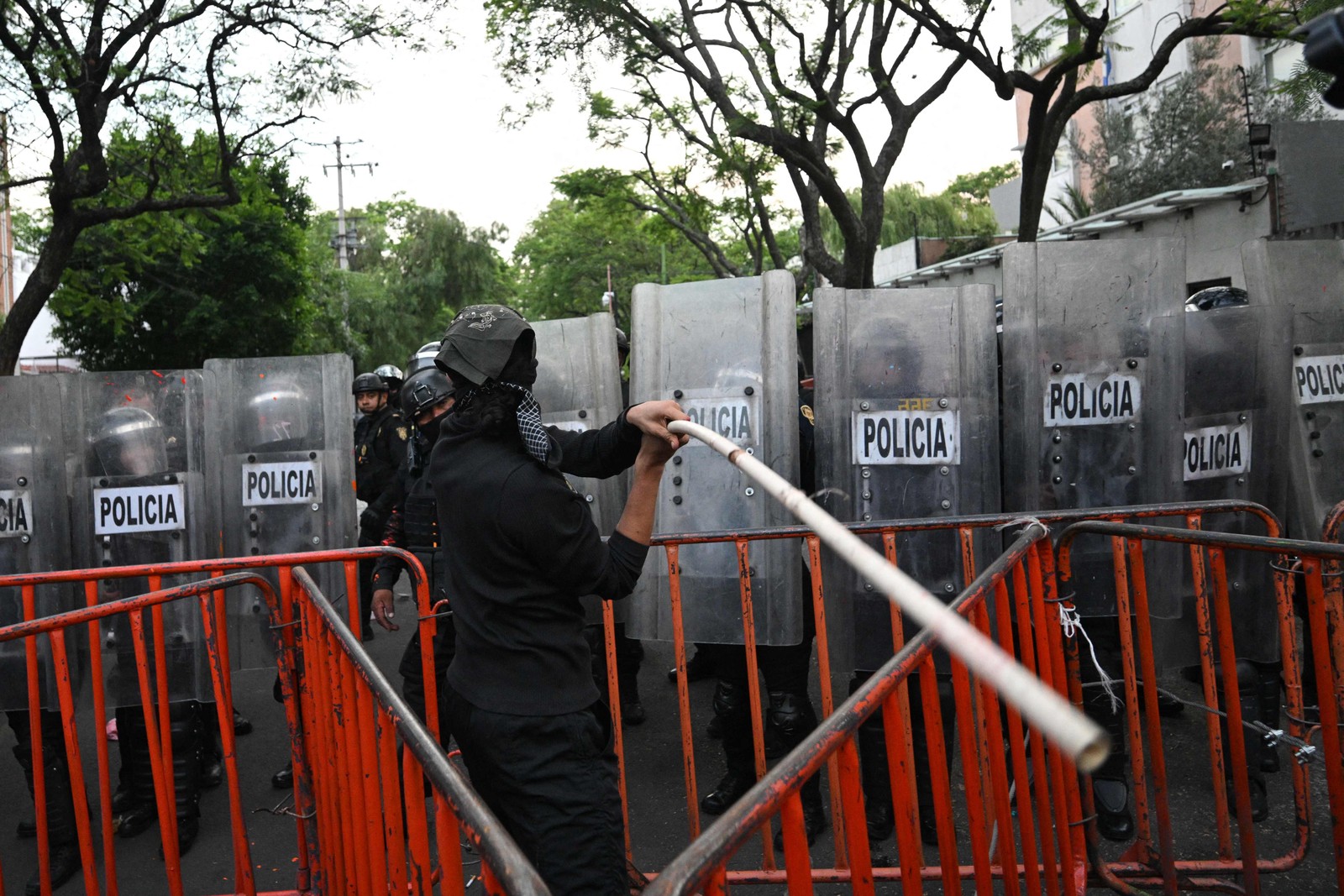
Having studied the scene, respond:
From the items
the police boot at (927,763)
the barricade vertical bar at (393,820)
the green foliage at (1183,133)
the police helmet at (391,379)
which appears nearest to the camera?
the barricade vertical bar at (393,820)

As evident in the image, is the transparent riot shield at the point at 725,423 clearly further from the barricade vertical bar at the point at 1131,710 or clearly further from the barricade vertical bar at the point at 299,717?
the barricade vertical bar at the point at 299,717

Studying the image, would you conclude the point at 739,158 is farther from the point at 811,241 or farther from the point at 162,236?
the point at 162,236

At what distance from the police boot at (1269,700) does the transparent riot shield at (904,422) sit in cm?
143

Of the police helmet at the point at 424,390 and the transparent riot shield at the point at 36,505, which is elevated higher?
the police helmet at the point at 424,390

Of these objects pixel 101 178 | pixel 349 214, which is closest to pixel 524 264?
pixel 349 214

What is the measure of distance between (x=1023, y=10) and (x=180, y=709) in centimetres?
3642

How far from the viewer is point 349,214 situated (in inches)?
2296

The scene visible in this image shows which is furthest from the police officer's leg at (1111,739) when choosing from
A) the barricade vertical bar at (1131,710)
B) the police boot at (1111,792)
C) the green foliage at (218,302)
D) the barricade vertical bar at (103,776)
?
the green foliage at (218,302)

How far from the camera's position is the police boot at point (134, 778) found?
194 inches

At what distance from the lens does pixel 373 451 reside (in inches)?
288

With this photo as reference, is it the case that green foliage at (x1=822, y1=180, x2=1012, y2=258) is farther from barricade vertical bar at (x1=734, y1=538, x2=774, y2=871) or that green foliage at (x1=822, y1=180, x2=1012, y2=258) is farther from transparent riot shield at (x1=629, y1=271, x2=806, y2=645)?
barricade vertical bar at (x1=734, y1=538, x2=774, y2=871)

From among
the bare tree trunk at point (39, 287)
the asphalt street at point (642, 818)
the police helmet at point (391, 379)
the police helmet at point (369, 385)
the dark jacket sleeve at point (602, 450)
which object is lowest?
the asphalt street at point (642, 818)

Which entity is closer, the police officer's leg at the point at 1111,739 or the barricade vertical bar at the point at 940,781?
the barricade vertical bar at the point at 940,781

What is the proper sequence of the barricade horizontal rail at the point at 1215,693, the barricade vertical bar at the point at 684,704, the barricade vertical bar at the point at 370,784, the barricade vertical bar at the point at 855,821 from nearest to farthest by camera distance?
1. the barricade vertical bar at the point at 855,821
2. the barricade vertical bar at the point at 370,784
3. the barricade horizontal rail at the point at 1215,693
4. the barricade vertical bar at the point at 684,704
